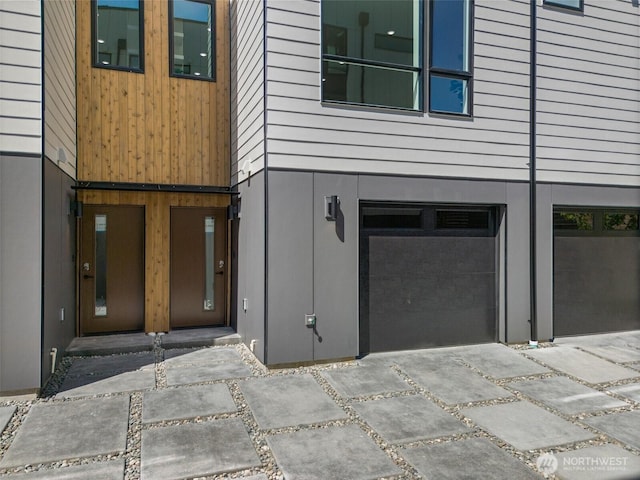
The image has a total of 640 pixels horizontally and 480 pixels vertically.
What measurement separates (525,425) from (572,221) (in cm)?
405

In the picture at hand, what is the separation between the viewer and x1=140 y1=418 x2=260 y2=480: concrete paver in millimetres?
2961

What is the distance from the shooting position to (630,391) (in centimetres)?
451

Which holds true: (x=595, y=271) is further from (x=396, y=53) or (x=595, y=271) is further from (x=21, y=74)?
(x=21, y=74)

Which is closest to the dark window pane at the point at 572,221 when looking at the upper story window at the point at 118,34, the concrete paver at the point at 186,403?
the concrete paver at the point at 186,403

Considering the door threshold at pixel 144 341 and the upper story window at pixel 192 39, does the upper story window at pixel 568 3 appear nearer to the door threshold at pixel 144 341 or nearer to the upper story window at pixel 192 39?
the upper story window at pixel 192 39

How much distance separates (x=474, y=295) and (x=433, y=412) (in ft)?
8.45

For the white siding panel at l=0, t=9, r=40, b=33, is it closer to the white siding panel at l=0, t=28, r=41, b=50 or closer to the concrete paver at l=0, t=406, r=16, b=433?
the white siding panel at l=0, t=28, r=41, b=50

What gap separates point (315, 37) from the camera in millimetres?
5129

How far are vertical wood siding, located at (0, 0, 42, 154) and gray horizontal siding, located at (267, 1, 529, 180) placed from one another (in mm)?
2273

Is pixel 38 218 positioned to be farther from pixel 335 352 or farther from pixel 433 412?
pixel 433 412

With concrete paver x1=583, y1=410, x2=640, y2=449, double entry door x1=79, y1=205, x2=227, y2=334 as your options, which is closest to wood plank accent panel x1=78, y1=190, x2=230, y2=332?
double entry door x1=79, y1=205, x2=227, y2=334

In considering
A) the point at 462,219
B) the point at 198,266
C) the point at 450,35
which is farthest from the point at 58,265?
the point at 450,35

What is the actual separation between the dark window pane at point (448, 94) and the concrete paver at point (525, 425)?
3.72 metres

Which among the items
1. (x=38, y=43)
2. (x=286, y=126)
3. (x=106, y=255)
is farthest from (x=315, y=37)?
(x=106, y=255)
